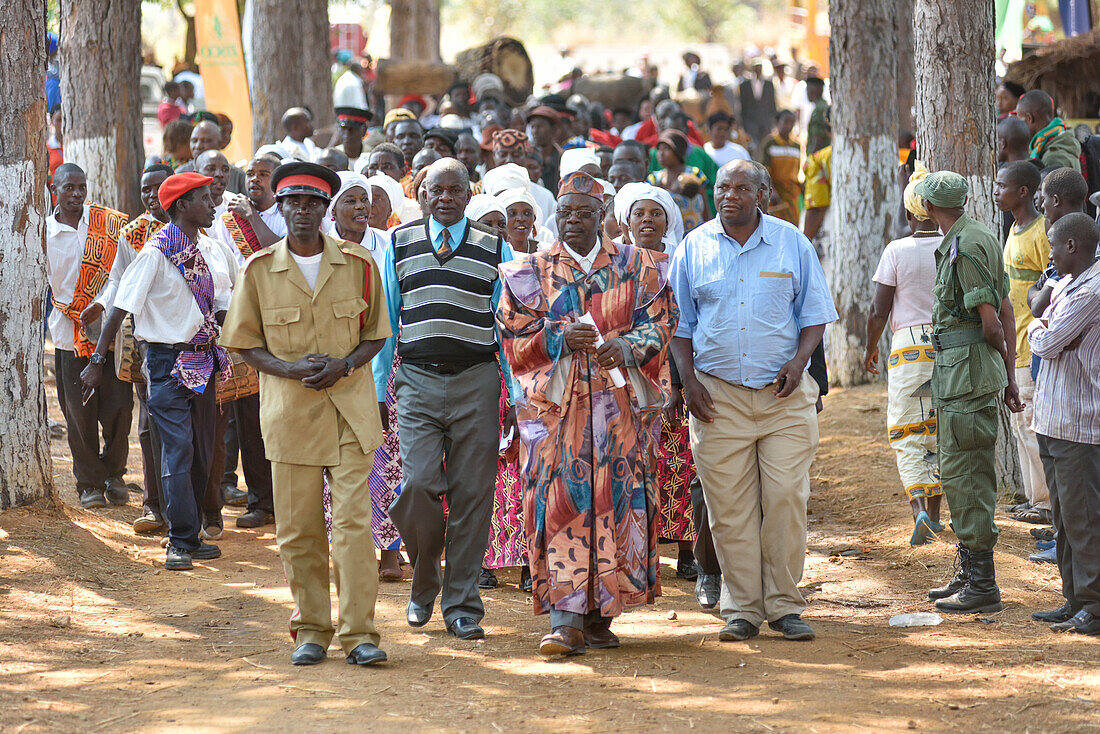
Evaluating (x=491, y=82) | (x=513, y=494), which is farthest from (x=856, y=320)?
(x=491, y=82)

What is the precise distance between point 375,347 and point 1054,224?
325 cm

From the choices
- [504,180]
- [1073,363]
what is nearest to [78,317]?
[504,180]

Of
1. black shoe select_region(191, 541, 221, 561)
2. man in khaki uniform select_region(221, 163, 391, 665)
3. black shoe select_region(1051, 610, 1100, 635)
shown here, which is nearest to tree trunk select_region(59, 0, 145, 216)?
black shoe select_region(191, 541, 221, 561)

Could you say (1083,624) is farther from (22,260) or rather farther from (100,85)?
(100,85)

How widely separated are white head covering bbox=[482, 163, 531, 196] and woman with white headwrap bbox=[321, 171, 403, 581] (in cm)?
122

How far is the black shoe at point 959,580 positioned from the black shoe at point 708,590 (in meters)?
1.09

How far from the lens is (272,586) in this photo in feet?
23.1

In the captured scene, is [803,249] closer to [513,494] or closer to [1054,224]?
[1054,224]

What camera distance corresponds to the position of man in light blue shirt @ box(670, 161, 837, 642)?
5809mm

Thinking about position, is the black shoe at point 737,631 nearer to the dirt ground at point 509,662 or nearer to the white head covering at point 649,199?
the dirt ground at point 509,662

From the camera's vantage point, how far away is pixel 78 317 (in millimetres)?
8648

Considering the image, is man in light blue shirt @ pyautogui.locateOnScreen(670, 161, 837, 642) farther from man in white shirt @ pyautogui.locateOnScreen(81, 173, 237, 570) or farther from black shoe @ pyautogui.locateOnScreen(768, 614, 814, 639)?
man in white shirt @ pyautogui.locateOnScreen(81, 173, 237, 570)

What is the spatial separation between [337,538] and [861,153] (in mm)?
8060

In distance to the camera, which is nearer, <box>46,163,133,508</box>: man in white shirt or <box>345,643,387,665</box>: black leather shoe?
<box>345,643,387,665</box>: black leather shoe
